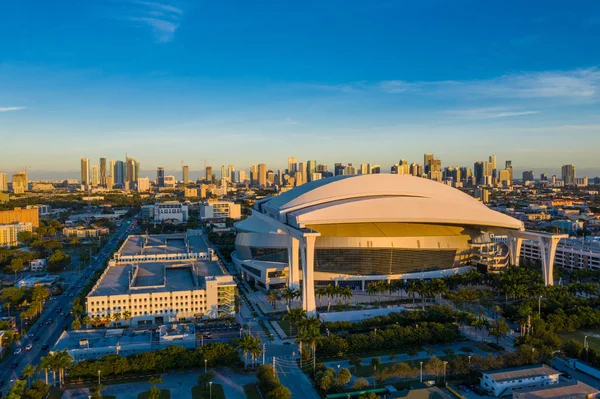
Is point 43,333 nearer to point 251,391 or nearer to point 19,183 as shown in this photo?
point 251,391

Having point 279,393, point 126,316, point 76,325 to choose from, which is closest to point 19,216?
point 126,316

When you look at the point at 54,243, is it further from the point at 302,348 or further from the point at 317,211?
the point at 302,348

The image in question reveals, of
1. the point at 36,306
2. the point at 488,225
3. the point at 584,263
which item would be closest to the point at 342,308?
the point at 488,225

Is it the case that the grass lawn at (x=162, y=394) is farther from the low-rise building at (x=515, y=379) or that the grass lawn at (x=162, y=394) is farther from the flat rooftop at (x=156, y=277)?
the low-rise building at (x=515, y=379)

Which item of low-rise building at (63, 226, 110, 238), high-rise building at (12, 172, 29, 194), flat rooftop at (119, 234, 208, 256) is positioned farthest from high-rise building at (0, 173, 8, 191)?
flat rooftop at (119, 234, 208, 256)

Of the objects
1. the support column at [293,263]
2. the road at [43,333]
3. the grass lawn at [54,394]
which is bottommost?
the grass lawn at [54,394]

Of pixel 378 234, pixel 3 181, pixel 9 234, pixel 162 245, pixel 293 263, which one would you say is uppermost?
pixel 3 181

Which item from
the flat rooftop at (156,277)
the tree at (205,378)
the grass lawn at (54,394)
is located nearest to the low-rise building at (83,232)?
the flat rooftop at (156,277)
